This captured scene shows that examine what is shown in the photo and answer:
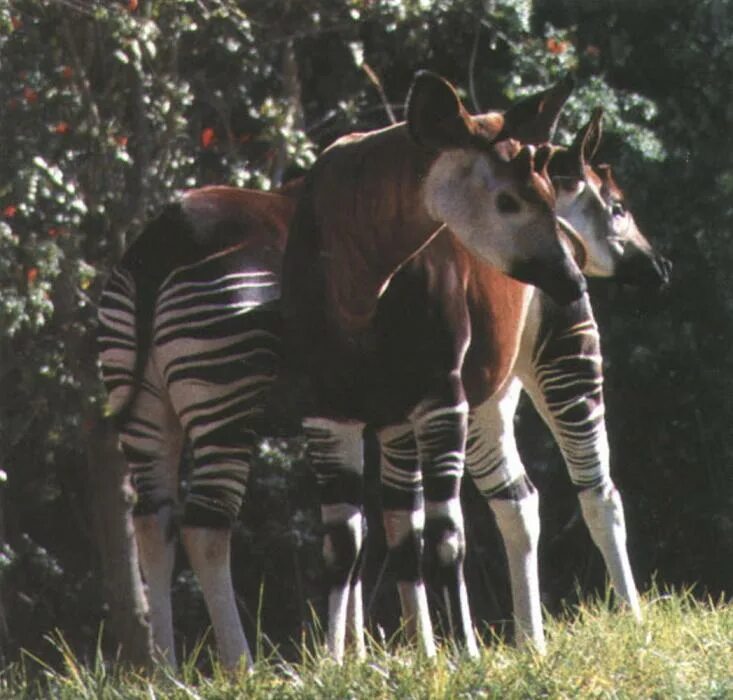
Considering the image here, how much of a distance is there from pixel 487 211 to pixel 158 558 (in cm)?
174

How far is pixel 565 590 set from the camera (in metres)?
11.9

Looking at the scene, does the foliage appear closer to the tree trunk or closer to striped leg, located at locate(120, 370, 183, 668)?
the tree trunk

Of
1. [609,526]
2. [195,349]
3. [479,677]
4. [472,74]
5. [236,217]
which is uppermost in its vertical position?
[472,74]

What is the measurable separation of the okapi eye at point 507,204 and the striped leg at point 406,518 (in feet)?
2.80

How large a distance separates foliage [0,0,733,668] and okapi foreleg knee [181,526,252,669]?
84.8 inches

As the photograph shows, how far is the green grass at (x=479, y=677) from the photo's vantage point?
243 inches

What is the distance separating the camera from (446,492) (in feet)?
22.5

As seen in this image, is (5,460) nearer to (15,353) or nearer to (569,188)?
(15,353)

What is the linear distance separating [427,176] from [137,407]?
4.66ft

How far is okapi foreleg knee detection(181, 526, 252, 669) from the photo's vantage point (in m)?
7.10

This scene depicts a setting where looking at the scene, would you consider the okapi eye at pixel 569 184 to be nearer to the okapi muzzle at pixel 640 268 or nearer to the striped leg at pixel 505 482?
the okapi muzzle at pixel 640 268

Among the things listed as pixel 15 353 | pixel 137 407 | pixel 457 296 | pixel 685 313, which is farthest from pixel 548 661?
pixel 685 313

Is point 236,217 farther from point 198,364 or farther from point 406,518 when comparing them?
point 406,518

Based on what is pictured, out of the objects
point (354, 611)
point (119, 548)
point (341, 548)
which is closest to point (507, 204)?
point (341, 548)
